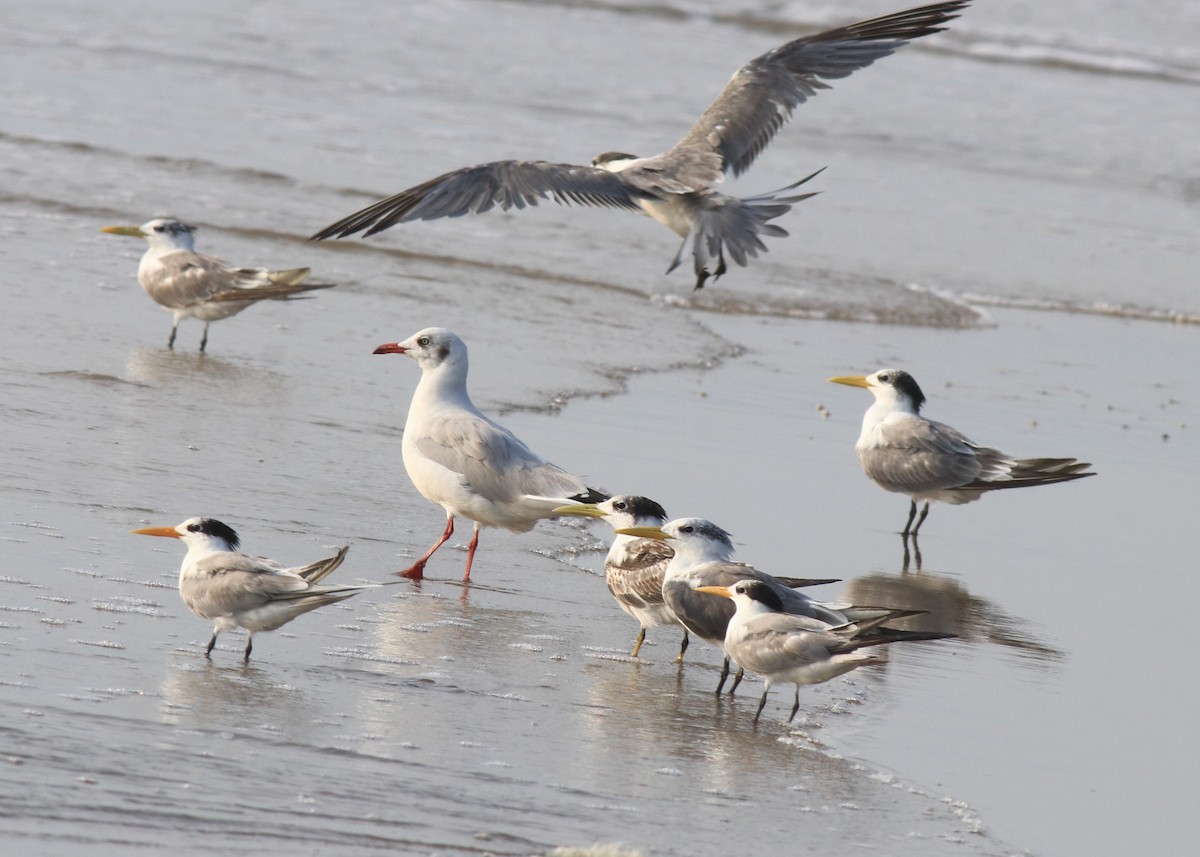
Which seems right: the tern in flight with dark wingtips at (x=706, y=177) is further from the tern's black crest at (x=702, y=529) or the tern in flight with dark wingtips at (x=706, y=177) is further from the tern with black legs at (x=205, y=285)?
the tern's black crest at (x=702, y=529)

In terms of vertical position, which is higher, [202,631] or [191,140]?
[191,140]

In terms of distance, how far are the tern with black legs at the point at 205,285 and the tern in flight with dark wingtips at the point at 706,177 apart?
1.55 metres

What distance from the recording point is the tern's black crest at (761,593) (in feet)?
18.5

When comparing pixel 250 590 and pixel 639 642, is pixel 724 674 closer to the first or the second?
pixel 639 642

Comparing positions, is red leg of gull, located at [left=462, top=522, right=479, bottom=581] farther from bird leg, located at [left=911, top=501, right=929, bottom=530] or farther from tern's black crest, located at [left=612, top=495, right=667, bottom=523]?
bird leg, located at [left=911, top=501, right=929, bottom=530]

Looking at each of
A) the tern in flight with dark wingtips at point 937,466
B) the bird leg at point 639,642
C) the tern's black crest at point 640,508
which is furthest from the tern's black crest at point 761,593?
the tern in flight with dark wingtips at point 937,466

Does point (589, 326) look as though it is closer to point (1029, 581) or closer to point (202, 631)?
point (1029, 581)

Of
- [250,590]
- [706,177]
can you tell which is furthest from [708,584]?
[706,177]

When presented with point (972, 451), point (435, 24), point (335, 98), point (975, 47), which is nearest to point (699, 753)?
point (972, 451)

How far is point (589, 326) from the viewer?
12.0m

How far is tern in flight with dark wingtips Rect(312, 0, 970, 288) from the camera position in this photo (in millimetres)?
8094

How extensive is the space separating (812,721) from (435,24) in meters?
24.8

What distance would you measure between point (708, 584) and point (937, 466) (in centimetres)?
278

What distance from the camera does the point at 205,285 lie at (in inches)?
403
